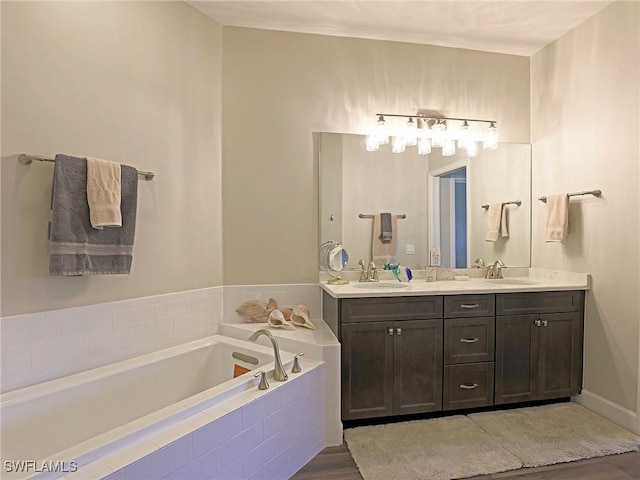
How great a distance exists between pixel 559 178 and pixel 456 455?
7.02 ft

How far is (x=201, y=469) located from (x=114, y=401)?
0.76 meters

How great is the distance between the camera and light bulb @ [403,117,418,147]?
3098 millimetres

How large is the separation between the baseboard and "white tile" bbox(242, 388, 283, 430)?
217cm

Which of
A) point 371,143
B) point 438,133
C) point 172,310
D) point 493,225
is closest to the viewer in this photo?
point 172,310

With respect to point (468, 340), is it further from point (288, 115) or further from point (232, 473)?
point (288, 115)

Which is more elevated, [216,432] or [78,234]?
[78,234]

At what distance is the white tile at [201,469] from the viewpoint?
146 cm

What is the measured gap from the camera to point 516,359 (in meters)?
2.70

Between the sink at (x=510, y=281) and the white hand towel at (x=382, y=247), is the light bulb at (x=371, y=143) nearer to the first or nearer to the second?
the white hand towel at (x=382, y=247)

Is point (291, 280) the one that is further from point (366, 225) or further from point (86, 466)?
point (86, 466)

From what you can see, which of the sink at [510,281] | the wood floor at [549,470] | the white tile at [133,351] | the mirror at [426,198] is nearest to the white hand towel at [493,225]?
the mirror at [426,198]

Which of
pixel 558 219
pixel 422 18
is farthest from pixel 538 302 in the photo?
pixel 422 18

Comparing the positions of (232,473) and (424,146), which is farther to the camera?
(424,146)

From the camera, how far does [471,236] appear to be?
322 centimetres
